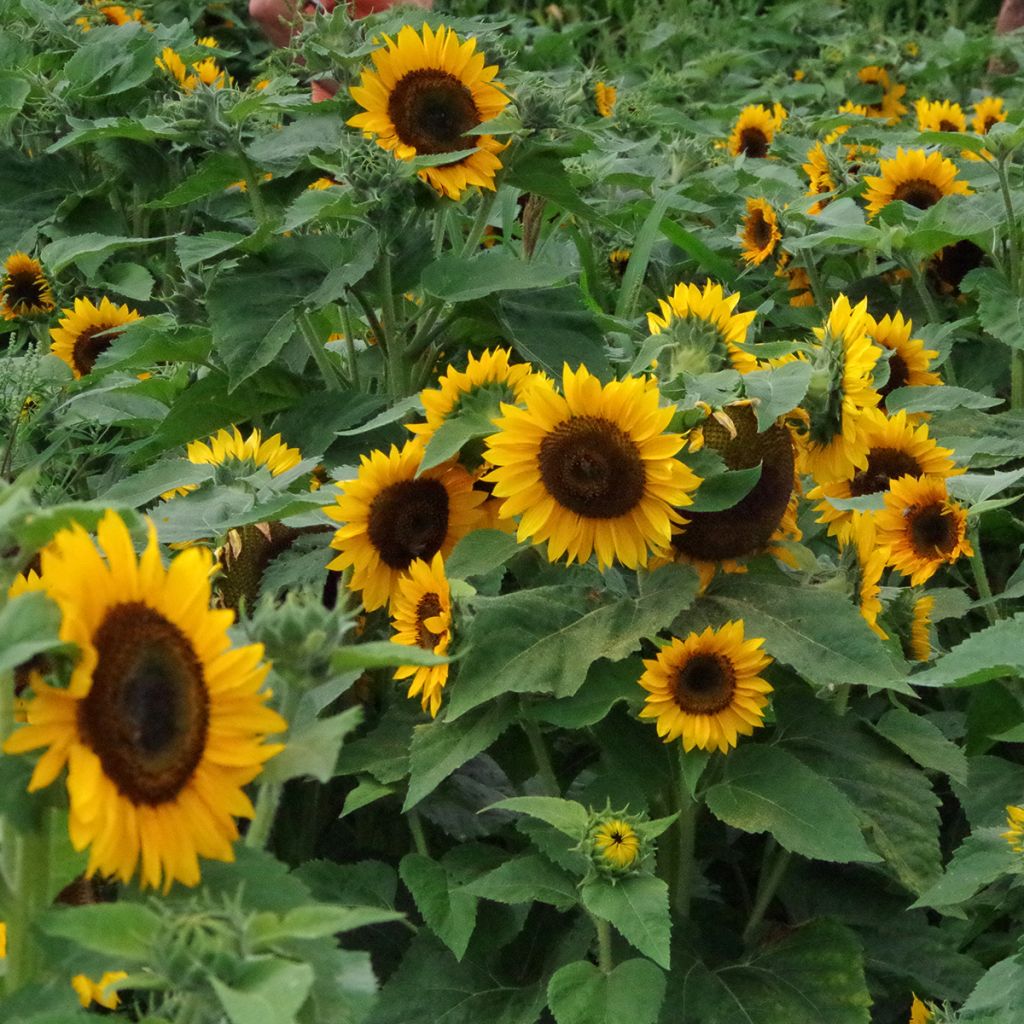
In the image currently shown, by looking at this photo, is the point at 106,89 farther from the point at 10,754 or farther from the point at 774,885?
the point at 10,754

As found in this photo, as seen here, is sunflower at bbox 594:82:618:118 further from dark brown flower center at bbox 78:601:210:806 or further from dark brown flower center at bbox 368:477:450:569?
dark brown flower center at bbox 78:601:210:806

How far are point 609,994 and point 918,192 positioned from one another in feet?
4.31

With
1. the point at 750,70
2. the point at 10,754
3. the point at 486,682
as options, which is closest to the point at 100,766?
the point at 10,754

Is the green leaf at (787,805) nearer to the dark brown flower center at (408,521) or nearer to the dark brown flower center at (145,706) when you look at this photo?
the dark brown flower center at (408,521)

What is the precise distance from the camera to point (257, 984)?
0.61m

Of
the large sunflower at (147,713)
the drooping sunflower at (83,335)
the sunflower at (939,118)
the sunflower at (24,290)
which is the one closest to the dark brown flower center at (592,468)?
the large sunflower at (147,713)

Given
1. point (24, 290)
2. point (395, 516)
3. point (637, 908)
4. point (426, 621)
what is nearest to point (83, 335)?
point (24, 290)

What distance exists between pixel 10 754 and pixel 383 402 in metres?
0.82

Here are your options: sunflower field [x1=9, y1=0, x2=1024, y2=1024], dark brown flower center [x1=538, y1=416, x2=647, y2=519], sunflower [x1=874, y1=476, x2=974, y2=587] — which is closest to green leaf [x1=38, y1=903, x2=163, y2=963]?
sunflower field [x1=9, y1=0, x2=1024, y2=1024]

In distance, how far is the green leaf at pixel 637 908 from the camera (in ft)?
3.24

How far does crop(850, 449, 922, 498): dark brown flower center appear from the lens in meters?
1.39

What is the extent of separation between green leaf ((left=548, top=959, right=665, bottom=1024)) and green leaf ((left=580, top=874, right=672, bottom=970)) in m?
0.03

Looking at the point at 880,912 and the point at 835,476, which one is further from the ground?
the point at 835,476

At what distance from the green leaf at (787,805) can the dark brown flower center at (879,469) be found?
0.32 m
